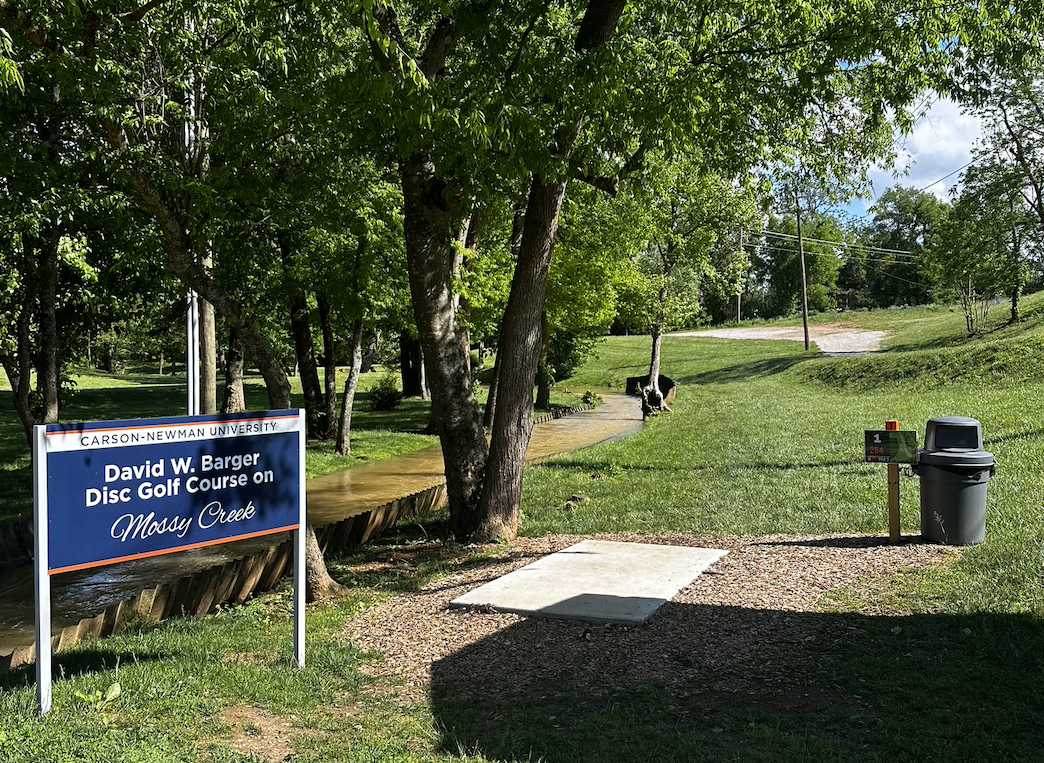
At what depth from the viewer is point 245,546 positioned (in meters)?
11.6

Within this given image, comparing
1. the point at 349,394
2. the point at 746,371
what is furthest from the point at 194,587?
the point at 746,371

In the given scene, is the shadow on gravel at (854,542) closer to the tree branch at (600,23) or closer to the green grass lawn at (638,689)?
the green grass lawn at (638,689)

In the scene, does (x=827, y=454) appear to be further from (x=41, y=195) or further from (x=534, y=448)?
(x=41, y=195)

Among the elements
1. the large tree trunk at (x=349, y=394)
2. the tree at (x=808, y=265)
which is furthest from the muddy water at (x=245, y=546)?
the tree at (x=808, y=265)

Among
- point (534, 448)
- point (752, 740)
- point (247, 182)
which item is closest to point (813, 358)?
point (534, 448)

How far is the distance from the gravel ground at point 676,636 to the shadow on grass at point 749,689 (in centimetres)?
2

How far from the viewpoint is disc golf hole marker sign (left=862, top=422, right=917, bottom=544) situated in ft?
26.7

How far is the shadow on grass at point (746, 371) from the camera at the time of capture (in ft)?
131

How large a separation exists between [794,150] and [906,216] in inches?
3386

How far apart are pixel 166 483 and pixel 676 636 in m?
3.34

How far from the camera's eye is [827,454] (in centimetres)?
1472

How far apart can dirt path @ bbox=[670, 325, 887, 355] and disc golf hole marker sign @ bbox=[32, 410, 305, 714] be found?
1548 inches

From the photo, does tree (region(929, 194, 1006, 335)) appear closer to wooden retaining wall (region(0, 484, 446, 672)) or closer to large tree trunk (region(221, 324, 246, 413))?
large tree trunk (region(221, 324, 246, 413))

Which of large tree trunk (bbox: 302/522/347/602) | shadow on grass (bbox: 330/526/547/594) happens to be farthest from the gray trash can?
large tree trunk (bbox: 302/522/347/602)
